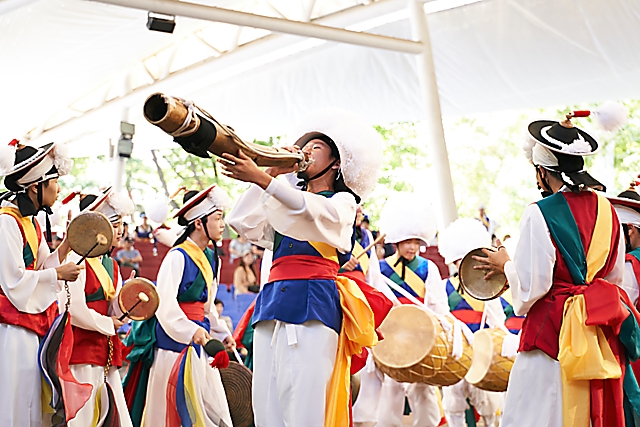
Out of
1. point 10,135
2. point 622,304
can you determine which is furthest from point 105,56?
point 622,304

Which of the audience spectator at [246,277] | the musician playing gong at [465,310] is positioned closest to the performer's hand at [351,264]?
the musician playing gong at [465,310]

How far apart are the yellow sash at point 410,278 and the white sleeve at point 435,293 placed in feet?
0.22

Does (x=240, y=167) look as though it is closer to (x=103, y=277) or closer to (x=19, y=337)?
(x=19, y=337)

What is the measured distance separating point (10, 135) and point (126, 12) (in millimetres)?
3820

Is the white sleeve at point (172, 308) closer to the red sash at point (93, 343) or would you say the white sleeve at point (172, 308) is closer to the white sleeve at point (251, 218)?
the red sash at point (93, 343)

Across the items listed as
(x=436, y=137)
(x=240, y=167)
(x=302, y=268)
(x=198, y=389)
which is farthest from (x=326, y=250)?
(x=436, y=137)

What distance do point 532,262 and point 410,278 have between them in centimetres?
315

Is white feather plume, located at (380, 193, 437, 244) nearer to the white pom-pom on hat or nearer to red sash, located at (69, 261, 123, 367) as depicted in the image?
red sash, located at (69, 261, 123, 367)

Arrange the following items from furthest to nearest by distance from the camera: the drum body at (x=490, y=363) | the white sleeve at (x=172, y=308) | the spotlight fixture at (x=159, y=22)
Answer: the spotlight fixture at (x=159, y=22) < the drum body at (x=490, y=363) < the white sleeve at (x=172, y=308)

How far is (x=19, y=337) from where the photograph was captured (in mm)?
3863

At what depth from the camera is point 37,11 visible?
25.5 feet

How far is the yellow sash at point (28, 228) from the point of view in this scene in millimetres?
3930

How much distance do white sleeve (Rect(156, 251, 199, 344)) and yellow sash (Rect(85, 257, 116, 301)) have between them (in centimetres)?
30

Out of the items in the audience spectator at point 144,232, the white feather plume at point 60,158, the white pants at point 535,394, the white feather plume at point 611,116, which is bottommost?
the white pants at point 535,394
